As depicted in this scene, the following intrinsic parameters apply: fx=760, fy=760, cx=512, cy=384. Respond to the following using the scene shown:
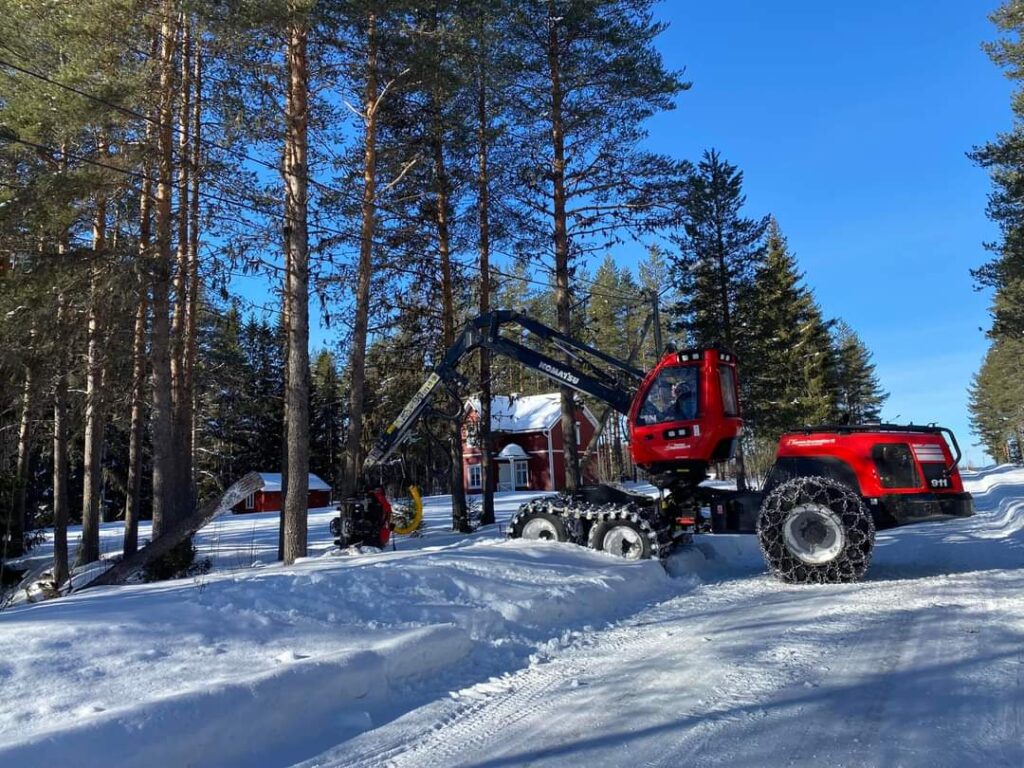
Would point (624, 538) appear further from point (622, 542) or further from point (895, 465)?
point (895, 465)

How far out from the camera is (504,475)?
4691 centimetres

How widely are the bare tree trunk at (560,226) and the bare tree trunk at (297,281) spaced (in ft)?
21.7

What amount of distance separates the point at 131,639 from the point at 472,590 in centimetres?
330

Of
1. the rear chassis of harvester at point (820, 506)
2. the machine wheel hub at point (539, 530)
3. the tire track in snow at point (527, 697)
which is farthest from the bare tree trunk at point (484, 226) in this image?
the tire track in snow at point (527, 697)

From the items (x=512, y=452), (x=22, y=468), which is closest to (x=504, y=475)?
(x=512, y=452)

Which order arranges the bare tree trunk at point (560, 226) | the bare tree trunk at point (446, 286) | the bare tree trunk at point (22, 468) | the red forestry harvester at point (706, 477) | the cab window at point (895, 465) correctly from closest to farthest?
the red forestry harvester at point (706, 477), the cab window at point (895, 465), the bare tree trunk at point (22, 468), the bare tree trunk at point (560, 226), the bare tree trunk at point (446, 286)

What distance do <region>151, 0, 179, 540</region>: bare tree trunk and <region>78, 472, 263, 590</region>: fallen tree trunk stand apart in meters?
1.16

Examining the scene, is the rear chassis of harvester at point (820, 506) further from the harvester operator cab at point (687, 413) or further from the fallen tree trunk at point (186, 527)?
the fallen tree trunk at point (186, 527)

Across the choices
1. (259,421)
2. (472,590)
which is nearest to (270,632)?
(472,590)

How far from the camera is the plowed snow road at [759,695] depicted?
4.04 meters

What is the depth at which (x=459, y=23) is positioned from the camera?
13594mm

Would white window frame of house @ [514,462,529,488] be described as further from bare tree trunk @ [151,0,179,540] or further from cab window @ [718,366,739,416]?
cab window @ [718,366,739,416]

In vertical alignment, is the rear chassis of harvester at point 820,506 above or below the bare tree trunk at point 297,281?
below

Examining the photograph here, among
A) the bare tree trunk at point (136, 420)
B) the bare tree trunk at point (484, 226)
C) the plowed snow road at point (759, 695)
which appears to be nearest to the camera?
the plowed snow road at point (759, 695)
